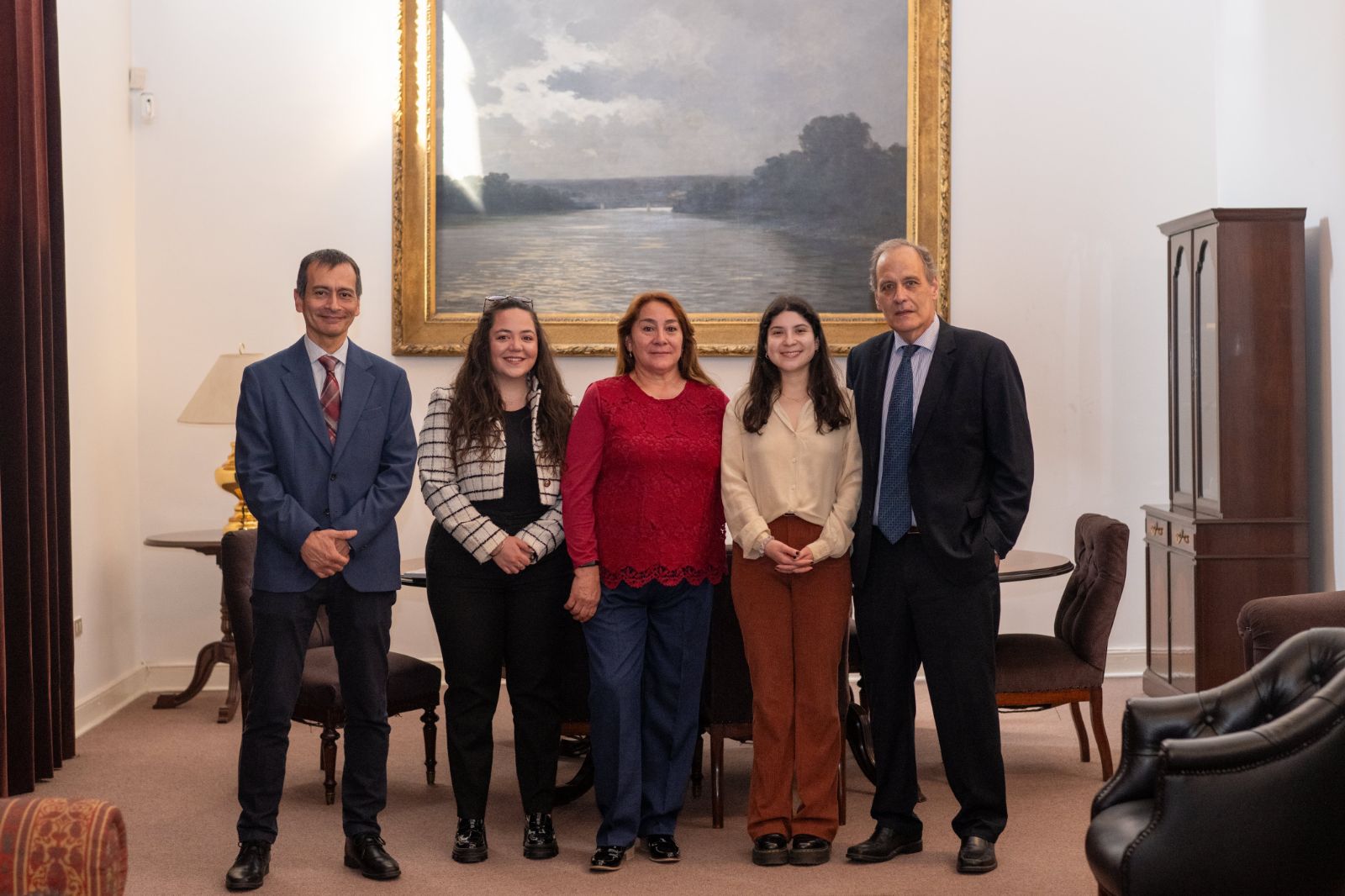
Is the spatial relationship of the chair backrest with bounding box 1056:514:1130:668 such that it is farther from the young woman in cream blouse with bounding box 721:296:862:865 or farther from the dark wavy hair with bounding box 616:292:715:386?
the dark wavy hair with bounding box 616:292:715:386

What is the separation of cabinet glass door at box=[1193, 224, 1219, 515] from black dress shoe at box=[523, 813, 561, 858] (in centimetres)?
309

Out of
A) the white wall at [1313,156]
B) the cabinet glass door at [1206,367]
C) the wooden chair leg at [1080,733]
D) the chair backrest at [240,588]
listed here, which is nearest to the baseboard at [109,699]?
the chair backrest at [240,588]

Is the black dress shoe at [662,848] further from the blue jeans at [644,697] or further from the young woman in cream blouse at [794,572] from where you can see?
the young woman in cream blouse at [794,572]

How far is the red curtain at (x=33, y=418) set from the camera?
170 inches

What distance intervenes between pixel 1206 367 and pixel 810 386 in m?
2.54

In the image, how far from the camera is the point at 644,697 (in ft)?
11.8

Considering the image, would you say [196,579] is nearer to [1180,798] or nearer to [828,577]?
[828,577]

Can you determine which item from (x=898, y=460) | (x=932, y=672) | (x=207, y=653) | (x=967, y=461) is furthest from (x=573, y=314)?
(x=932, y=672)

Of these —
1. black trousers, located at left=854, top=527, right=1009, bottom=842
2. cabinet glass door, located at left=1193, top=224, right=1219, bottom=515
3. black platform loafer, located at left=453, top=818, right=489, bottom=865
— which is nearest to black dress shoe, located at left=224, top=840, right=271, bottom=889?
black platform loafer, located at left=453, top=818, right=489, bottom=865

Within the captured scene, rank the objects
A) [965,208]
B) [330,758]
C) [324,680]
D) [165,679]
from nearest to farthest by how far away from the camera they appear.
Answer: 1. [324,680]
2. [330,758]
3. [165,679]
4. [965,208]

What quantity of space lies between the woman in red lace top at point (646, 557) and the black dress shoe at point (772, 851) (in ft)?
0.81

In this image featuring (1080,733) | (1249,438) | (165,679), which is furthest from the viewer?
(165,679)

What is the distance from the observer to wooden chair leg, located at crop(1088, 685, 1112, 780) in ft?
14.5

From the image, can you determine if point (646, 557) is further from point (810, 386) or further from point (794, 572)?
point (810, 386)
